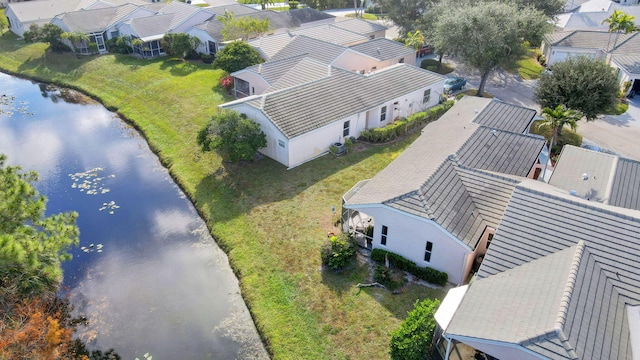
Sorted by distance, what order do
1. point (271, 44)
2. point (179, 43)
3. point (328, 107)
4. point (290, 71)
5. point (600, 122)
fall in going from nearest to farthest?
1. point (328, 107)
2. point (600, 122)
3. point (290, 71)
4. point (271, 44)
5. point (179, 43)

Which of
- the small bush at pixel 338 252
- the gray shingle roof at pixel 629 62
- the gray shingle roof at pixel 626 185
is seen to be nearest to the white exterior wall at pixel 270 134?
the small bush at pixel 338 252

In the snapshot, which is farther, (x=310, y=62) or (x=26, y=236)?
(x=310, y=62)

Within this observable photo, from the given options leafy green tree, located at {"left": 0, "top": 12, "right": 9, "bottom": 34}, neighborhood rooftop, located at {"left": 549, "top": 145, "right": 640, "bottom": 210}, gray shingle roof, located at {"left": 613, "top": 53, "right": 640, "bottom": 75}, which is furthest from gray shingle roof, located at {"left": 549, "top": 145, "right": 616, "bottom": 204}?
leafy green tree, located at {"left": 0, "top": 12, "right": 9, "bottom": 34}

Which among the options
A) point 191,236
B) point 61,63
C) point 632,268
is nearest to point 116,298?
point 191,236

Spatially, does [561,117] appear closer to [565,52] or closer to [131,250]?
[565,52]

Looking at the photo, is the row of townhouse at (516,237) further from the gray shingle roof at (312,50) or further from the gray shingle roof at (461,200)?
the gray shingle roof at (312,50)

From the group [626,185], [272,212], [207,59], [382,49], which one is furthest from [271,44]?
[626,185]

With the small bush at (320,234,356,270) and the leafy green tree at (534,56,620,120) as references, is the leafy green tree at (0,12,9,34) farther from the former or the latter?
the leafy green tree at (534,56,620,120)
